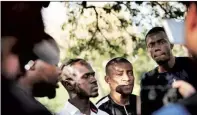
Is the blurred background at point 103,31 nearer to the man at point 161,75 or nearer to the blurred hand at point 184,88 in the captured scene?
the man at point 161,75

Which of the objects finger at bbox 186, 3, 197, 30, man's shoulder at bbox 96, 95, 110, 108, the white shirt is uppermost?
finger at bbox 186, 3, 197, 30

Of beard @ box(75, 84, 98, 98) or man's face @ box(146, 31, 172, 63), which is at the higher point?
man's face @ box(146, 31, 172, 63)

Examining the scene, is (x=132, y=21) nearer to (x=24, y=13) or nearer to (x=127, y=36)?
(x=127, y=36)

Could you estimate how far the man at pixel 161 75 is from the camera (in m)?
2.23

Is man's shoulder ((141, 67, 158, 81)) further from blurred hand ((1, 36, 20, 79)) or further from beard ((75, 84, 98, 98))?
blurred hand ((1, 36, 20, 79))

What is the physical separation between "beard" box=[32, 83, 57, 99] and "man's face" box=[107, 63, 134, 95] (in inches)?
13.6

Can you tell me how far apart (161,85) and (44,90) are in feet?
2.36

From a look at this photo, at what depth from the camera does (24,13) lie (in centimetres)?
226

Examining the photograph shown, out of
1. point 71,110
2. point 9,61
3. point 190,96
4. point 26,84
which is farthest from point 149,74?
point 9,61

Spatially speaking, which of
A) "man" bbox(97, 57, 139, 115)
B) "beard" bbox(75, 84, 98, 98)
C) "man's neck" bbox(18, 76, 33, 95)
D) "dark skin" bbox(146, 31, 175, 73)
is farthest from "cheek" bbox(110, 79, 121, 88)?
"man's neck" bbox(18, 76, 33, 95)

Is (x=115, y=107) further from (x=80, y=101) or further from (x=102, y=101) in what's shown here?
(x=80, y=101)

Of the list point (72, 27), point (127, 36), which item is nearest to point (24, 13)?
point (72, 27)

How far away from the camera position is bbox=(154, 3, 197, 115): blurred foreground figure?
7.32 feet

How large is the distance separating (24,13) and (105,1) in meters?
0.51
